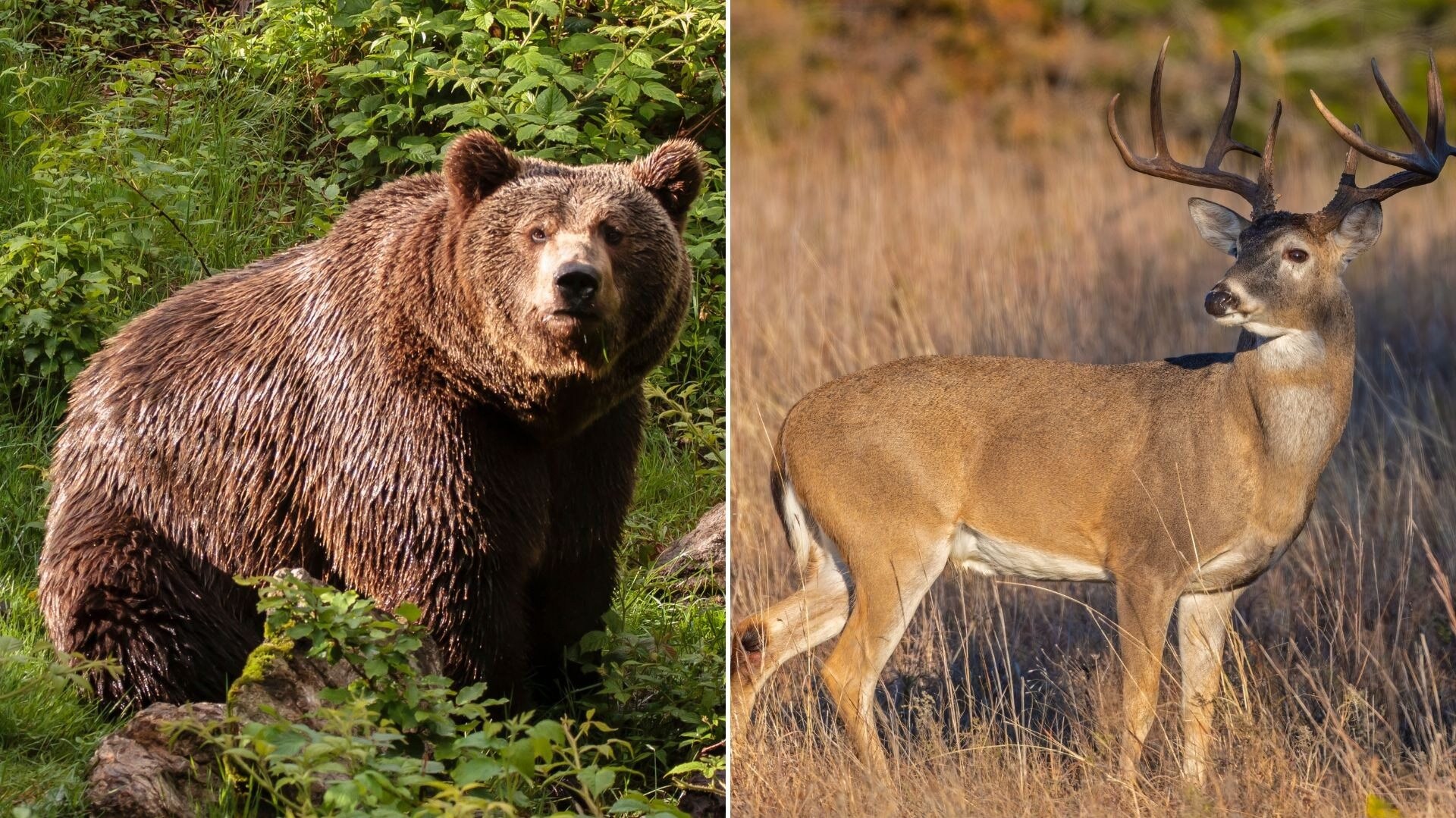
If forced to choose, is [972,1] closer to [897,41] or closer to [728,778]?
[897,41]

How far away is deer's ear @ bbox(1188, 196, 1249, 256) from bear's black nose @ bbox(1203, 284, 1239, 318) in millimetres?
223

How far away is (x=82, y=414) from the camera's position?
16.5ft

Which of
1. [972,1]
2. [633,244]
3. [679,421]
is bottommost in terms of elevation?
[679,421]

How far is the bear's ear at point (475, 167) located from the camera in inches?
182

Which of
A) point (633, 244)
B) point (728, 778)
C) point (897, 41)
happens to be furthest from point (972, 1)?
point (728, 778)

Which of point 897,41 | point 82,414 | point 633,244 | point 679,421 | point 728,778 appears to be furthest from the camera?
point 897,41

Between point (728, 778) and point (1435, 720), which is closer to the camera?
point (728, 778)

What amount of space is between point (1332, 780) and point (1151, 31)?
5.97 meters

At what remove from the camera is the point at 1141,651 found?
13.4 feet

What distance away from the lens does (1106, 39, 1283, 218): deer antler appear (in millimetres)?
3969

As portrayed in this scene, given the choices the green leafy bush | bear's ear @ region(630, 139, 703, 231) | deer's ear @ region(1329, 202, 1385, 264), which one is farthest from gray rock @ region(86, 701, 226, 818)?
Answer: deer's ear @ region(1329, 202, 1385, 264)

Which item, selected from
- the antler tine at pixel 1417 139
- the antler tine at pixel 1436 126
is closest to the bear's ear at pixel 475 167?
the antler tine at pixel 1417 139

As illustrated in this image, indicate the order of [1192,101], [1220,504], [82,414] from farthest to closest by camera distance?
[1192,101], [82,414], [1220,504]

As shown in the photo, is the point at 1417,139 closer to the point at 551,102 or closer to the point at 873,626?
the point at 873,626
